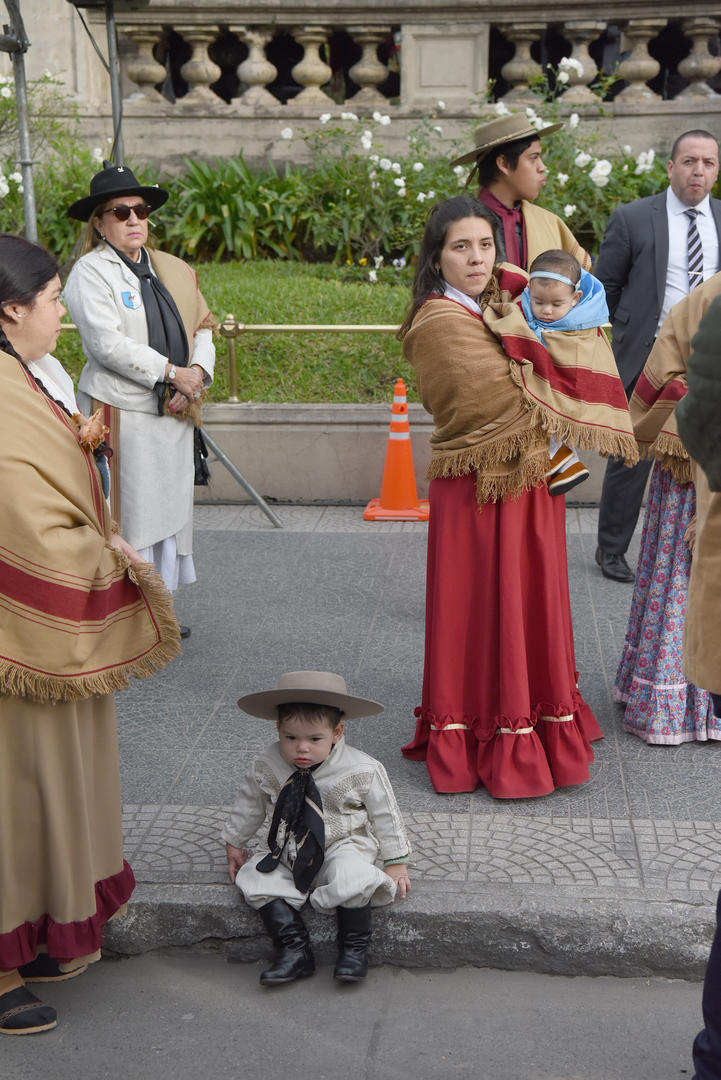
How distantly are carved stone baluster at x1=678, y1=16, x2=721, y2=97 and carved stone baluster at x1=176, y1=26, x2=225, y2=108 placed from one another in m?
4.74

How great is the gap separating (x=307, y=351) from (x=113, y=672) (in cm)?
609

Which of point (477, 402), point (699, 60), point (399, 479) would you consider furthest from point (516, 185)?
point (699, 60)

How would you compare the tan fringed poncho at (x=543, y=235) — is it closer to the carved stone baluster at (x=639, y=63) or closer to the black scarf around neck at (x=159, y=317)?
the black scarf around neck at (x=159, y=317)

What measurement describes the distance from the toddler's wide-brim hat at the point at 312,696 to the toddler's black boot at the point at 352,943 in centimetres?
59

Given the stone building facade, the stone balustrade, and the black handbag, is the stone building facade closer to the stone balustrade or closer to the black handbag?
the stone balustrade

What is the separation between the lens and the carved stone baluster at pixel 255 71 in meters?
13.1

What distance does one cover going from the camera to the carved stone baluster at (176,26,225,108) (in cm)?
1312

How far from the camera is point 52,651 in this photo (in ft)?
11.0

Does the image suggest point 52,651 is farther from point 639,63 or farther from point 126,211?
point 639,63

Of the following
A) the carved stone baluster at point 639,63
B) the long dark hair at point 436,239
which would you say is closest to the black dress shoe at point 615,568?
the long dark hair at point 436,239

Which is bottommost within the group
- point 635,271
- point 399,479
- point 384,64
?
point 399,479

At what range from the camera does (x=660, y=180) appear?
11422 millimetres

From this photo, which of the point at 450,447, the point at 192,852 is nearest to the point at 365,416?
the point at 450,447

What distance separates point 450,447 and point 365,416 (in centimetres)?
421
